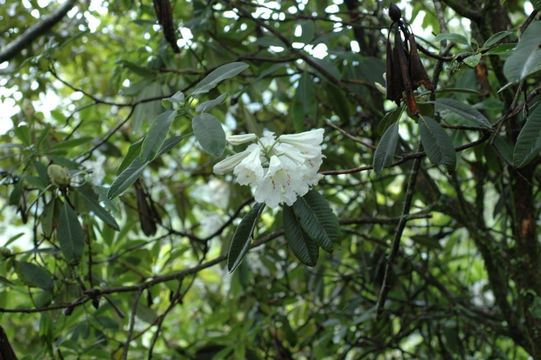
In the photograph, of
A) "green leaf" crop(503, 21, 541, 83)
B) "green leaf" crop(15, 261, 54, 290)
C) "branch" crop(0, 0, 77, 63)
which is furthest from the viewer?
"branch" crop(0, 0, 77, 63)

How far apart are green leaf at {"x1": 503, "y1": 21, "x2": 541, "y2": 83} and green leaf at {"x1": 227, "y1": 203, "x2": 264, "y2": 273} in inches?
20.5

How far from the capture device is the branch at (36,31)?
2.02m

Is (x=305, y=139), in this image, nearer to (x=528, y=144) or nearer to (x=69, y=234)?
(x=528, y=144)

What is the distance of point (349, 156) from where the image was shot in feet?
7.73

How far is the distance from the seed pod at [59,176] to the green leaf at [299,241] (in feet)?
1.59

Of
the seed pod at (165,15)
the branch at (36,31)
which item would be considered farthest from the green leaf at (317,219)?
the branch at (36,31)

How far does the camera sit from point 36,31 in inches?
82.0

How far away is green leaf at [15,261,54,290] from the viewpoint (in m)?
1.64

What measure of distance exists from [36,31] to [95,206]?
0.77m

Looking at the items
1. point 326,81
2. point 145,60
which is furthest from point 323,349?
point 145,60

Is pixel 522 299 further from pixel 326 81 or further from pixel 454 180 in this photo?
pixel 326 81

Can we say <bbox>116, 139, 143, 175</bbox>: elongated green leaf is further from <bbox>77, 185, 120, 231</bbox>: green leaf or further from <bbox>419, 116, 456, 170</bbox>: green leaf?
<bbox>419, 116, 456, 170</bbox>: green leaf

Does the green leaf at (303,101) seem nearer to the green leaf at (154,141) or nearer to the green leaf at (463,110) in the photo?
the green leaf at (463,110)

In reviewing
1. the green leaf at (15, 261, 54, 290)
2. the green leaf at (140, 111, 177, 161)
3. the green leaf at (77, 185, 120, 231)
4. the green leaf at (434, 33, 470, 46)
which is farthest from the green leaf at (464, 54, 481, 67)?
the green leaf at (15, 261, 54, 290)
